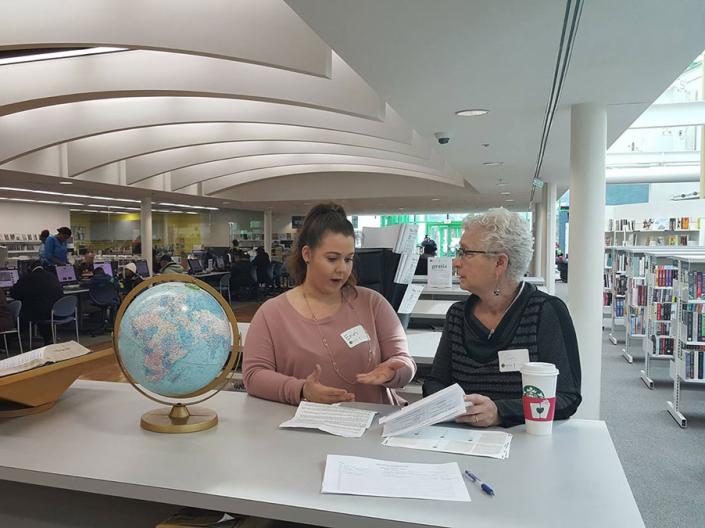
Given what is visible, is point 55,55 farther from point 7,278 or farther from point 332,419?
point 332,419

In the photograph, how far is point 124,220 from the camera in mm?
17781

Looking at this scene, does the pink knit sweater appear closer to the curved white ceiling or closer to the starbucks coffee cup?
the starbucks coffee cup

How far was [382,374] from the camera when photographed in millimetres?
2031

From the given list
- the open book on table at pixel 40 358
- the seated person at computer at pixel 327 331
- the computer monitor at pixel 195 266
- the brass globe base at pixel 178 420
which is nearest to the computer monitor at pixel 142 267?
the computer monitor at pixel 195 266

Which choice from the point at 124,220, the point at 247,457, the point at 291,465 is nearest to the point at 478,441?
the point at 291,465

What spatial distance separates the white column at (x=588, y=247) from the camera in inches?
179

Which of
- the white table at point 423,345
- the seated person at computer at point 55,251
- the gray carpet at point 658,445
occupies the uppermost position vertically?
the seated person at computer at point 55,251

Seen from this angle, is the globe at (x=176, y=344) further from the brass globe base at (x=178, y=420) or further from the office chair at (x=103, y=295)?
the office chair at (x=103, y=295)

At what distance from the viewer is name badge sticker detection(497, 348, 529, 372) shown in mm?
1979

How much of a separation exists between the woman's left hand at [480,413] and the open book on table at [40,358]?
4.69 ft

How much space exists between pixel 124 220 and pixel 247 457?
17719 millimetres

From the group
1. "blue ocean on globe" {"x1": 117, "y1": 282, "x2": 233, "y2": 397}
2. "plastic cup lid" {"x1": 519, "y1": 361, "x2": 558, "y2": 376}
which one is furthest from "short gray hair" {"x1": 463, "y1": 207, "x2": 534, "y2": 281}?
"blue ocean on globe" {"x1": 117, "y1": 282, "x2": 233, "y2": 397}

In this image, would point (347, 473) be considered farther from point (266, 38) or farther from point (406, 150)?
point (406, 150)

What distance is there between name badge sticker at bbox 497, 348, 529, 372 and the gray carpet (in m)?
→ 2.14
